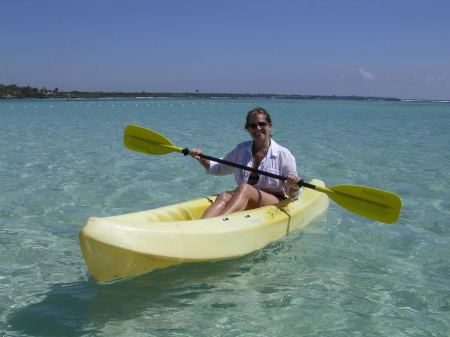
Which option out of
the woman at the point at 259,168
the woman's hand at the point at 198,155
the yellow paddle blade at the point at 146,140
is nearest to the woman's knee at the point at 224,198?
the woman at the point at 259,168

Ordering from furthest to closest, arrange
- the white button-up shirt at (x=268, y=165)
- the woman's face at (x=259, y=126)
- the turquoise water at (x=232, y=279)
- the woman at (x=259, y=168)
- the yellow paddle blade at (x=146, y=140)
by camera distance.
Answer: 1. the yellow paddle blade at (x=146, y=140)
2. the white button-up shirt at (x=268, y=165)
3. the woman's face at (x=259, y=126)
4. the woman at (x=259, y=168)
5. the turquoise water at (x=232, y=279)

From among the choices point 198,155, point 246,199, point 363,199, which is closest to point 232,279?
point 246,199

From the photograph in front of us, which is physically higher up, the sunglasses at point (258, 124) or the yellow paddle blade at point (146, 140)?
the sunglasses at point (258, 124)

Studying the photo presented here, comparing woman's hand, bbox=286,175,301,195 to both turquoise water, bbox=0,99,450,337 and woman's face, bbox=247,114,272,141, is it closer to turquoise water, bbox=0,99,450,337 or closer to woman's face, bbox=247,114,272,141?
woman's face, bbox=247,114,272,141

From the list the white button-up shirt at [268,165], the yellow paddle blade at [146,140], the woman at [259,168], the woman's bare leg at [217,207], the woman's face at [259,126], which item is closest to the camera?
the woman's bare leg at [217,207]

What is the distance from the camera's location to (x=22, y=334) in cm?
287

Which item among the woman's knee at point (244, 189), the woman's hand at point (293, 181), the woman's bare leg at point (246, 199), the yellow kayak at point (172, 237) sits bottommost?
the yellow kayak at point (172, 237)

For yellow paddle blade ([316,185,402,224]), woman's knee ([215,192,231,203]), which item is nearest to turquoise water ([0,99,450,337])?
yellow paddle blade ([316,185,402,224])

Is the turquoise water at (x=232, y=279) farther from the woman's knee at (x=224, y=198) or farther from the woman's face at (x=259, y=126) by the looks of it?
the woman's face at (x=259, y=126)

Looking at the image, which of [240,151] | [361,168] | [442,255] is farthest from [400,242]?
[361,168]

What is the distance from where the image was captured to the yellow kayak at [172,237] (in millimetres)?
3105

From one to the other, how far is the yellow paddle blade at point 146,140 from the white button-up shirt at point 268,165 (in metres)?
0.59

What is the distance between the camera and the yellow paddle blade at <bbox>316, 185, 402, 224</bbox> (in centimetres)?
429

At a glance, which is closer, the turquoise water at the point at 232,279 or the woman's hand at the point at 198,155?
the turquoise water at the point at 232,279
